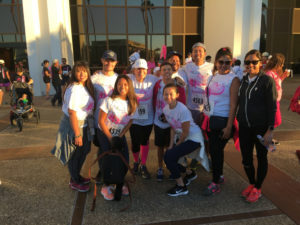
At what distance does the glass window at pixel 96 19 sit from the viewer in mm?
14828

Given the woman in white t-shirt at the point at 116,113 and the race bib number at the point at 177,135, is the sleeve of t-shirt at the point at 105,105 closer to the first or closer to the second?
the woman in white t-shirt at the point at 116,113

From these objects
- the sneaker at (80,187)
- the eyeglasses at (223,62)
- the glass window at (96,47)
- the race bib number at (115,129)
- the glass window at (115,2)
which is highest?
the glass window at (115,2)

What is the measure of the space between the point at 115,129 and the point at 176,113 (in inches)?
31.2

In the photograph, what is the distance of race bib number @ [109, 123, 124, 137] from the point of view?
301cm

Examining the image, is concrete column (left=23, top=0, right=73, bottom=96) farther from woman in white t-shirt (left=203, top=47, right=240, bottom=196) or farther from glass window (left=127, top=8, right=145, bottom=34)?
woman in white t-shirt (left=203, top=47, right=240, bottom=196)

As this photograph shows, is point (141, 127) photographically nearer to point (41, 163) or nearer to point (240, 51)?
point (41, 163)

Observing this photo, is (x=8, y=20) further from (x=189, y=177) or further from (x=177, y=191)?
(x=177, y=191)

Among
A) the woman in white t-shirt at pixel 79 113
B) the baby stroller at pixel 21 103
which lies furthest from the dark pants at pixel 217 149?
the baby stroller at pixel 21 103

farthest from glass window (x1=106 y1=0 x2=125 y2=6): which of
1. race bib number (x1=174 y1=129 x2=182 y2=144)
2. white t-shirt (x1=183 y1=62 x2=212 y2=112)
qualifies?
race bib number (x1=174 y1=129 x2=182 y2=144)

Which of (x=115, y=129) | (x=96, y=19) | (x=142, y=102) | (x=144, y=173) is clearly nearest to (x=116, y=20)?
(x=96, y=19)

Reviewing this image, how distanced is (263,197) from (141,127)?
1.80m

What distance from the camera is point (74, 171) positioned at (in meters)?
3.16

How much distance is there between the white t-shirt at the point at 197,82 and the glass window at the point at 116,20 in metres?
12.8

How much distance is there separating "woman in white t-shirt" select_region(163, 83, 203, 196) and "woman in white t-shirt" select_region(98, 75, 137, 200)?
462mm
